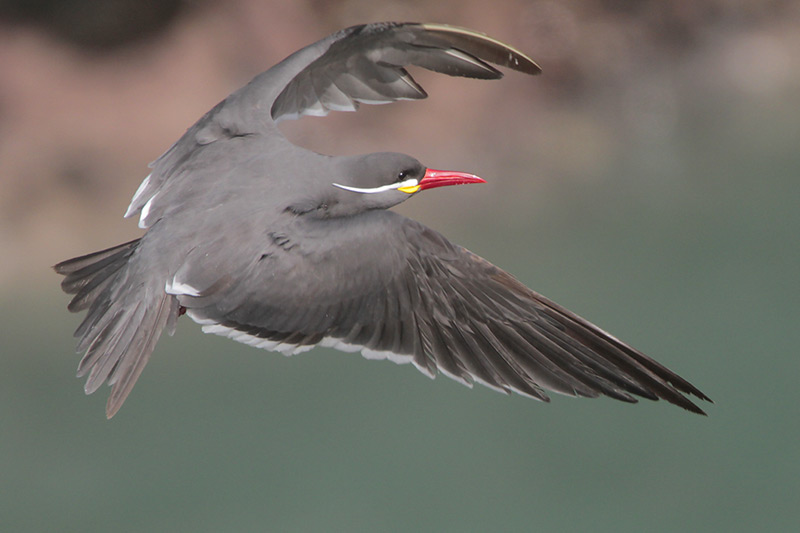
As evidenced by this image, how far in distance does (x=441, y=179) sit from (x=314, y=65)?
38 cm

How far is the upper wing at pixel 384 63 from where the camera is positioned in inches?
68.3

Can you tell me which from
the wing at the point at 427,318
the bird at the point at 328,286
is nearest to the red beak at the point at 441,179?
the bird at the point at 328,286

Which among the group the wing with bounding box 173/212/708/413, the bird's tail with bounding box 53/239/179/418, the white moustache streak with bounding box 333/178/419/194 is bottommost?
the bird's tail with bounding box 53/239/179/418

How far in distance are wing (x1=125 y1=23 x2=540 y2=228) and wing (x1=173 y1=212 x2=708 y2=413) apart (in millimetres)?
250

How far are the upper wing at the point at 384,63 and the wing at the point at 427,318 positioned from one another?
36cm

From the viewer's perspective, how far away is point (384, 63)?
1884 mm

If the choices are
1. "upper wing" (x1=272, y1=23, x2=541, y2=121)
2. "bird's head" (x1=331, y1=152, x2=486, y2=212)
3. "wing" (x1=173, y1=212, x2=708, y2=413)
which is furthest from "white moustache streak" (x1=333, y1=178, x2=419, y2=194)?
"upper wing" (x1=272, y1=23, x2=541, y2=121)

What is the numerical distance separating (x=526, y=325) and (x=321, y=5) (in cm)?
173

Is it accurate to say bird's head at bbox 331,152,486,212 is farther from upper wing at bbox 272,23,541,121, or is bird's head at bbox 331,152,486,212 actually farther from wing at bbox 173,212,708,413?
upper wing at bbox 272,23,541,121

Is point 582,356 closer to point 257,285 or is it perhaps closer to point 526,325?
point 526,325

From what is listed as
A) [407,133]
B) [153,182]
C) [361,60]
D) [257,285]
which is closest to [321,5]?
[407,133]

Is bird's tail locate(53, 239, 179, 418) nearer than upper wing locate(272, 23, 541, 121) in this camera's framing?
Yes

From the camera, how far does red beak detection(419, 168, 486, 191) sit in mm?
1717

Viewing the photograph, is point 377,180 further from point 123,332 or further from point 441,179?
point 123,332
